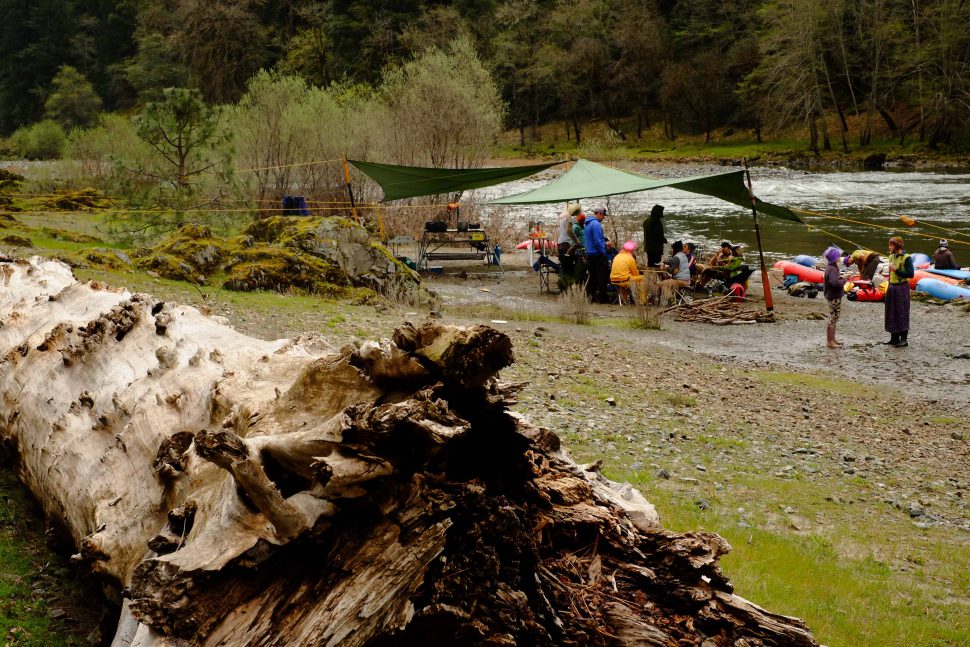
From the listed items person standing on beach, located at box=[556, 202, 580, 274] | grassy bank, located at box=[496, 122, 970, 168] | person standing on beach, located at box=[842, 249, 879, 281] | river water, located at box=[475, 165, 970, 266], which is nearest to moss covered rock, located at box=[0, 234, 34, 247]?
person standing on beach, located at box=[556, 202, 580, 274]

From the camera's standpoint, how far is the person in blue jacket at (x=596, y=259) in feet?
50.4

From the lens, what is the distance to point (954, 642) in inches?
163

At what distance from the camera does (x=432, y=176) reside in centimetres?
1697

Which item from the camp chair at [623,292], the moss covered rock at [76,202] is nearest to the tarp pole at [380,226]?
the camp chair at [623,292]

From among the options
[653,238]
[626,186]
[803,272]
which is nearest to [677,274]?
[653,238]

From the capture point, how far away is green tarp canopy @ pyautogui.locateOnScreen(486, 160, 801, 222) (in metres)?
15.4

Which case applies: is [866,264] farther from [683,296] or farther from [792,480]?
[792,480]

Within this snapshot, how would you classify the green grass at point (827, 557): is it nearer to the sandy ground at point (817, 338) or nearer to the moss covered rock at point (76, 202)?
the sandy ground at point (817, 338)

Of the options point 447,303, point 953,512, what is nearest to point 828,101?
point 447,303

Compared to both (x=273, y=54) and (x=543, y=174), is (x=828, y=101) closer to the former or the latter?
(x=543, y=174)

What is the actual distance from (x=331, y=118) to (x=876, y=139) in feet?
134

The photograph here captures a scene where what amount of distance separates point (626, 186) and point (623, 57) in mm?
59327

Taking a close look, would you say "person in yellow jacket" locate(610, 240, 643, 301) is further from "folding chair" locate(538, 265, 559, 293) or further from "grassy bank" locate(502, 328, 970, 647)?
"grassy bank" locate(502, 328, 970, 647)

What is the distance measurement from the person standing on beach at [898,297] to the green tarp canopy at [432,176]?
22.1 ft
